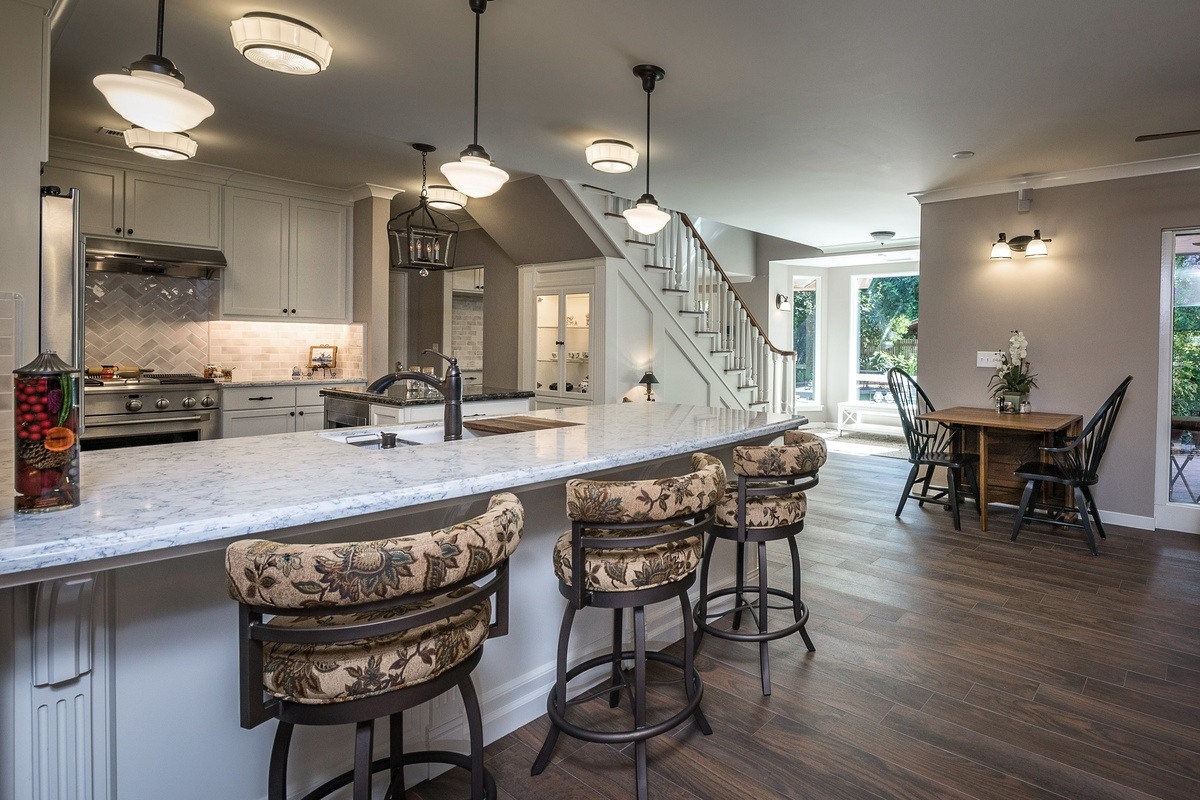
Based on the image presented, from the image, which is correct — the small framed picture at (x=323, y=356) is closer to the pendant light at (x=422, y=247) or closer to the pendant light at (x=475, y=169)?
the pendant light at (x=422, y=247)

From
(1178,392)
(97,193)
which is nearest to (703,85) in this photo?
(1178,392)

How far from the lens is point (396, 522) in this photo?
1.78m

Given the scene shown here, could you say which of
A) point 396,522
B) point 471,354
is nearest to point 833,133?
point 396,522

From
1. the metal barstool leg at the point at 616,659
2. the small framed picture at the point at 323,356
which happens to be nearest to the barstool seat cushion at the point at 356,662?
the metal barstool leg at the point at 616,659

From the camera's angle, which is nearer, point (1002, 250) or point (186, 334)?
point (1002, 250)

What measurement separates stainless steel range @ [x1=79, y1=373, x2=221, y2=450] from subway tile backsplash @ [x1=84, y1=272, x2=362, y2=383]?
35cm

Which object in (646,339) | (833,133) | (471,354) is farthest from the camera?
(471,354)

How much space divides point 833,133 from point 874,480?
3.50 metres

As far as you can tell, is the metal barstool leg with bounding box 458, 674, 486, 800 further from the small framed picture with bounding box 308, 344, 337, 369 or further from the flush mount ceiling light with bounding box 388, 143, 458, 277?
the small framed picture with bounding box 308, 344, 337, 369

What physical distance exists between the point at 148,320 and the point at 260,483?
187 inches

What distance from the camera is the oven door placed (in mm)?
4320

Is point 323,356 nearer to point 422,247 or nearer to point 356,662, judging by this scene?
point 422,247

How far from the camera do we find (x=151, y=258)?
15.3ft

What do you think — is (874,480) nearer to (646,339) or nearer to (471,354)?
(646,339)
